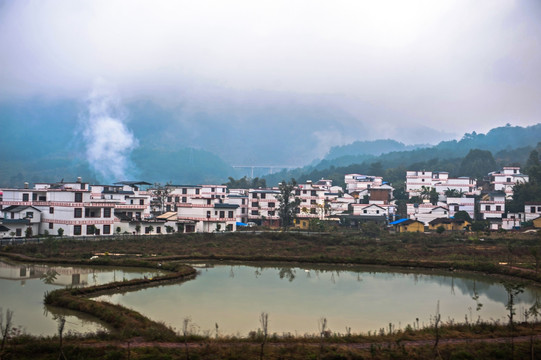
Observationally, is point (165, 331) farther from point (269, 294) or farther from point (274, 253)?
point (274, 253)

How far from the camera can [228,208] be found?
1941 inches

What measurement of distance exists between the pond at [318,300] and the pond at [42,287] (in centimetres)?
221

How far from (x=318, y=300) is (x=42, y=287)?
35.4 feet

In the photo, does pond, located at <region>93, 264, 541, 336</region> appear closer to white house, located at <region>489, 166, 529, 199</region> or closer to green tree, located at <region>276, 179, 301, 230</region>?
green tree, located at <region>276, 179, 301, 230</region>

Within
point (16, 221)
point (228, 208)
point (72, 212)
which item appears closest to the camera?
point (16, 221)

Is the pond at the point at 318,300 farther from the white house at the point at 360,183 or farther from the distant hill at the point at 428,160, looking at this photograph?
the distant hill at the point at 428,160

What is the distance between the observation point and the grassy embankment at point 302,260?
12359 mm

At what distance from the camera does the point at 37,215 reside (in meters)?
39.1

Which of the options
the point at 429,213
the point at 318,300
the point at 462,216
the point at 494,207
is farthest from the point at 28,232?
the point at 494,207

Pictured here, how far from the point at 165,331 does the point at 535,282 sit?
1699cm

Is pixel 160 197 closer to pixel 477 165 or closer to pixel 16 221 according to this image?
pixel 16 221

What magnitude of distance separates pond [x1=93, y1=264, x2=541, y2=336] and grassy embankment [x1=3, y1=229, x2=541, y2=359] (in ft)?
3.59

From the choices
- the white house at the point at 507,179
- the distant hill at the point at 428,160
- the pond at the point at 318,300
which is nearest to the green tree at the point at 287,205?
the pond at the point at 318,300

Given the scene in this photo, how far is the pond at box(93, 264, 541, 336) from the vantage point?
15.6 meters
